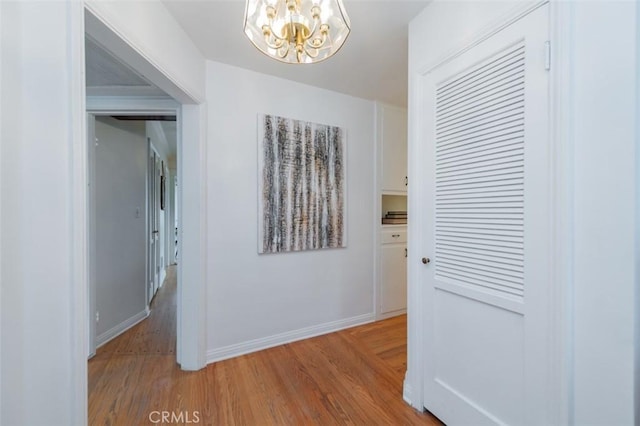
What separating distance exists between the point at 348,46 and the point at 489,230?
1.52 m

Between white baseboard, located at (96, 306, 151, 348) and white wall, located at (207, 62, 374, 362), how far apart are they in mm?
1086

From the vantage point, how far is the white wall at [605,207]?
0.84 metres

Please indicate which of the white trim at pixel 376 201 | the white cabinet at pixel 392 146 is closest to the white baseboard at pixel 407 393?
the white trim at pixel 376 201

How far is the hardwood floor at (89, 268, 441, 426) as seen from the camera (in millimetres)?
1545

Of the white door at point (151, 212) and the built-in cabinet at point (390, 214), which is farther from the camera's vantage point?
the white door at point (151, 212)

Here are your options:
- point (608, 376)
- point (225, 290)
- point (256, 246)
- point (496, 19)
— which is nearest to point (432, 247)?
point (608, 376)

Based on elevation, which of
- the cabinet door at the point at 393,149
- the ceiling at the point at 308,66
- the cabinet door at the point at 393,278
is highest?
the ceiling at the point at 308,66

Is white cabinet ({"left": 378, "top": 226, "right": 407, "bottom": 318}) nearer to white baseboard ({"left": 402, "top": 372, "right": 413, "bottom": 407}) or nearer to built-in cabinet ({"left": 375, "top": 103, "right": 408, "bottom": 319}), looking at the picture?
built-in cabinet ({"left": 375, "top": 103, "right": 408, "bottom": 319})

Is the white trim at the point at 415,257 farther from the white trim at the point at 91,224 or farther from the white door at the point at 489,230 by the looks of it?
the white trim at the point at 91,224

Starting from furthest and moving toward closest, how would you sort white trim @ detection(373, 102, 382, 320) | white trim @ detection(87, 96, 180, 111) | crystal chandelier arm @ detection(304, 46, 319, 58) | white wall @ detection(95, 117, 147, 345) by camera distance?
white trim @ detection(373, 102, 382, 320)
white wall @ detection(95, 117, 147, 345)
white trim @ detection(87, 96, 180, 111)
crystal chandelier arm @ detection(304, 46, 319, 58)

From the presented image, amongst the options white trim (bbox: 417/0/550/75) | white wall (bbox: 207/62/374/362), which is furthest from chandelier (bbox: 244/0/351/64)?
white wall (bbox: 207/62/374/362)

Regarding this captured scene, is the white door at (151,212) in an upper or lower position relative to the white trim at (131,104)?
lower

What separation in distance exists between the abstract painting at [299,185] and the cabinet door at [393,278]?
0.61 metres

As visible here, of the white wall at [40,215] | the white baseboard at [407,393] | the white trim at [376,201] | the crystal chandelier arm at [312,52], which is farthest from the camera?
the white trim at [376,201]
